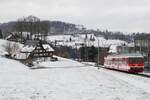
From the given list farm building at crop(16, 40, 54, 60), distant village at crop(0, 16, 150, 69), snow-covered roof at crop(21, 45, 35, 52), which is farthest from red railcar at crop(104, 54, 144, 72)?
snow-covered roof at crop(21, 45, 35, 52)

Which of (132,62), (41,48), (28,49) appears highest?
(41,48)

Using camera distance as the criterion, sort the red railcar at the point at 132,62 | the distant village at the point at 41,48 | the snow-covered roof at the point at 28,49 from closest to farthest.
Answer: the red railcar at the point at 132,62 → the distant village at the point at 41,48 → the snow-covered roof at the point at 28,49

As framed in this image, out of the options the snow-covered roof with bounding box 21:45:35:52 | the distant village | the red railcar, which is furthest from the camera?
the snow-covered roof with bounding box 21:45:35:52

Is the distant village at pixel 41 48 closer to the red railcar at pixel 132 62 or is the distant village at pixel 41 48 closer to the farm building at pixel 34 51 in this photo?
the farm building at pixel 34 51

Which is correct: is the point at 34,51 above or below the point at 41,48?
below

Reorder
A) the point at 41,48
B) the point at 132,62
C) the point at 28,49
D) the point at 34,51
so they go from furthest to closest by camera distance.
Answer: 1. the point at 28,49
2. the point at 41,48
3. the point at 34,51
4. the point at 132,62

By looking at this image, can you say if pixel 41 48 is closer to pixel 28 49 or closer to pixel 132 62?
pixel 28 49

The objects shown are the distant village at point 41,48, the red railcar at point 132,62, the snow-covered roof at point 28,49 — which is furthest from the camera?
the snow-covered roof at point 28,49

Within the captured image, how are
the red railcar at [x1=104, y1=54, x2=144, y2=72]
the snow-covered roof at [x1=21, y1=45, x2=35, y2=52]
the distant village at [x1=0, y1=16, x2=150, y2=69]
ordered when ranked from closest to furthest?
the red railcar at [x1=104, y1=54, x2=144, y2=72], the distant village at [x1=0, y1=16, x2=150, y2=69], the snow-covered roof at [x1=21, y1=45, x2=35, y2=52]

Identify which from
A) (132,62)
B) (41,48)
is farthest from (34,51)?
(132,62)

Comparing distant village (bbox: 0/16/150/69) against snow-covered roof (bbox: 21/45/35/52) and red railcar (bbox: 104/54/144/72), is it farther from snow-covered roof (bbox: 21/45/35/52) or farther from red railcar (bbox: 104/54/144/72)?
red railcar (bbox: 104/54/144/72)

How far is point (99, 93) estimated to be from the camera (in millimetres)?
22062

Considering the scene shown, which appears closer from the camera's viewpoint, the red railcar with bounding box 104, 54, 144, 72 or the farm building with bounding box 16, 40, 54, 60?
the red railcar with bounding box 104, 54, 144, 72

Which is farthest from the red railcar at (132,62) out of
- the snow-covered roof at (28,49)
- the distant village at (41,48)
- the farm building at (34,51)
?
the snow-covered roof at (28,49)
